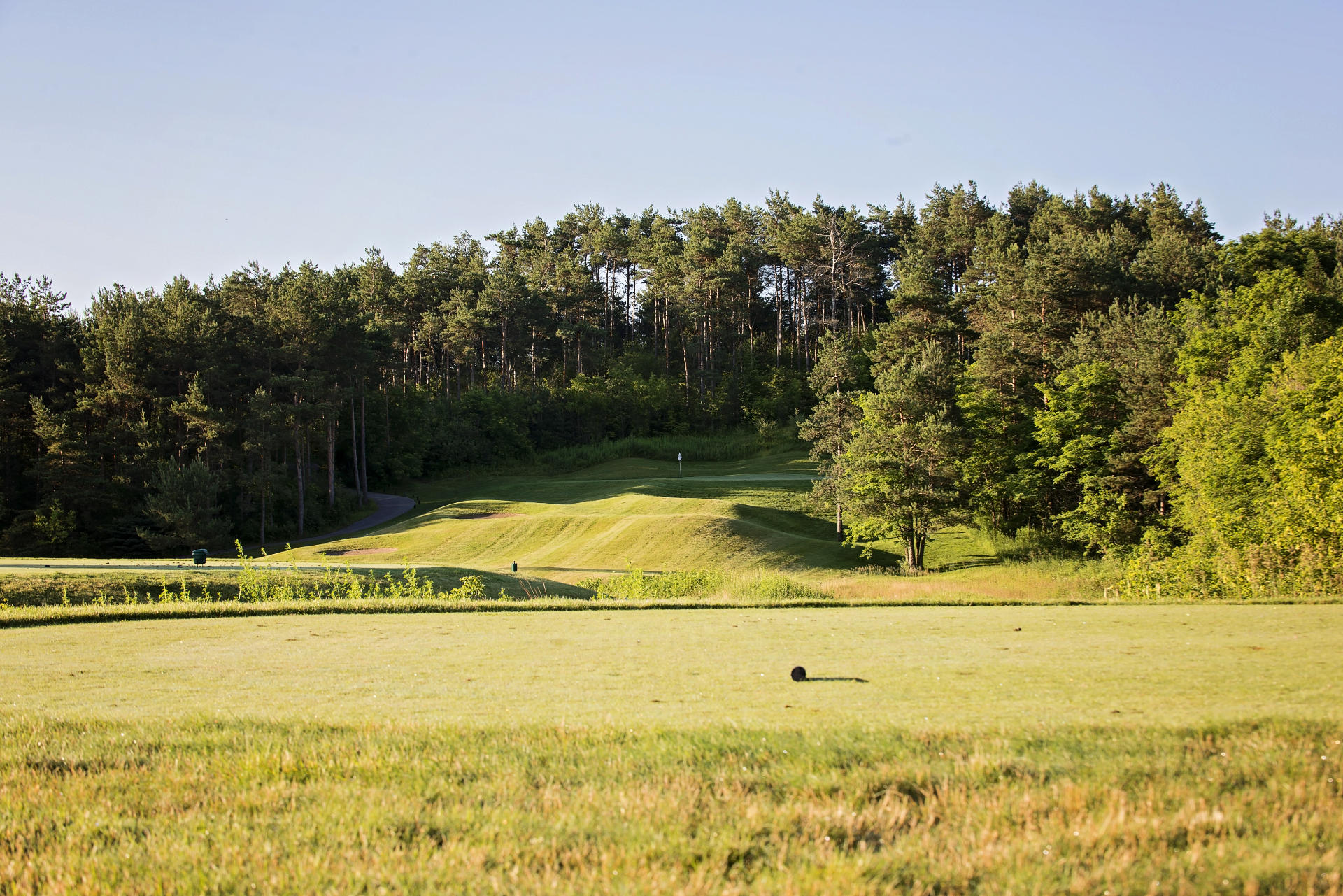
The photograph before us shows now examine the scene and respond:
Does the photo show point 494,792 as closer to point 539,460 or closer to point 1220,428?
point 1220,428

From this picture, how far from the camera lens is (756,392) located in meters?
82.8

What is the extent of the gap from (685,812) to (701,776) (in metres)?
0.46

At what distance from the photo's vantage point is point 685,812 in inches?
173

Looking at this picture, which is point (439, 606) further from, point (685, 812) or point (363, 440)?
point (363, 440)

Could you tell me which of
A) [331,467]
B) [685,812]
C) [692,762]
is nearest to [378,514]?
[331,467]

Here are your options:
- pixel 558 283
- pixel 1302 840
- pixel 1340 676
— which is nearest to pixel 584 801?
pixel 1302 840

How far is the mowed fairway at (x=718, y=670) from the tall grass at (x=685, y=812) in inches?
23.7

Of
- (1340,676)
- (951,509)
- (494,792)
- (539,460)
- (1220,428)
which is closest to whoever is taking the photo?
(494,792)

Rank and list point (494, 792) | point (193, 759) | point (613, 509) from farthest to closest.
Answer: point (613, 509) < point (193, 759) < point (494, 792)

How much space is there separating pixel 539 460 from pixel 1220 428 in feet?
177

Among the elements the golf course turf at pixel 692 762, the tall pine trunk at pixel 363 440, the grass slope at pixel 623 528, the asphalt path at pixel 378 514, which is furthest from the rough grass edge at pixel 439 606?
the tall pine trunk at pixel 363 440

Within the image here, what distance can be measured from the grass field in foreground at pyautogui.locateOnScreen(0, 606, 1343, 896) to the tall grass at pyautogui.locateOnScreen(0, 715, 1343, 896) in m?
0.02

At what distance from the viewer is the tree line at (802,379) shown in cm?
3884

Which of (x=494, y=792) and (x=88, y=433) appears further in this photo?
(x=88, y=433)
